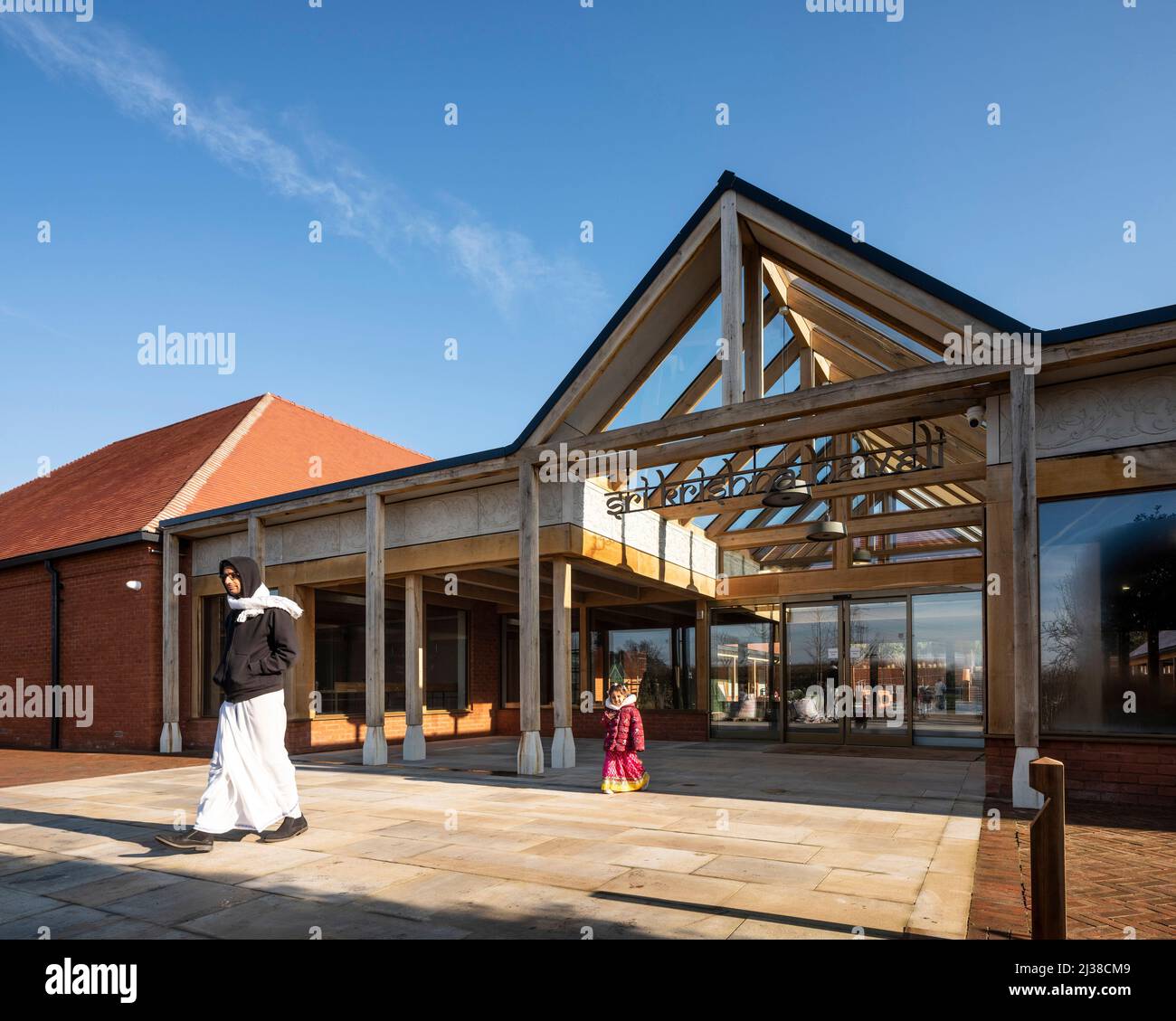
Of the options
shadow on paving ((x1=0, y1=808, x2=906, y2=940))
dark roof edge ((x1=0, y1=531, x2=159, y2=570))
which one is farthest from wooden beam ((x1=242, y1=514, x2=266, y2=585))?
shadow on paving ((x1=0, y1=808, x2=906, y2=940))

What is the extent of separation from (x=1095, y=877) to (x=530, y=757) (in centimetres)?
746

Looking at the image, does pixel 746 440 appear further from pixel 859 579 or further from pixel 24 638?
pixel 24 638

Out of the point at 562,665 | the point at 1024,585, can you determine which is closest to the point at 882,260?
the point at 1024,585

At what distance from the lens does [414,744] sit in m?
14.1

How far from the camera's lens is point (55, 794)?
10.2 metres

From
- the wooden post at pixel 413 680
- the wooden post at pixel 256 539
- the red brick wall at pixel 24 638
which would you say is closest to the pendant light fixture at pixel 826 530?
the wooden post at pixel 413 680

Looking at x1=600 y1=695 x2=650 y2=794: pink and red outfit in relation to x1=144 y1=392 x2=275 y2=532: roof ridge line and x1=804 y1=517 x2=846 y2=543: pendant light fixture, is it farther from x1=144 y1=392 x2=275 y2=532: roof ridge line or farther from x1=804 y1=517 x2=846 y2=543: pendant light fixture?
x1=144 y1=392 x2=275 y2=532: roof ridge line

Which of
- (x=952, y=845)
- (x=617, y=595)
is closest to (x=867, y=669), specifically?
(x=617, y=595)

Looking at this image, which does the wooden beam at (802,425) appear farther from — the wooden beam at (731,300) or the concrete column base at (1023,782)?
the concrete column base at (1023,782)

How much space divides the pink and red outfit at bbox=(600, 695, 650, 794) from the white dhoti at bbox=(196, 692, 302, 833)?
4040 millimetres

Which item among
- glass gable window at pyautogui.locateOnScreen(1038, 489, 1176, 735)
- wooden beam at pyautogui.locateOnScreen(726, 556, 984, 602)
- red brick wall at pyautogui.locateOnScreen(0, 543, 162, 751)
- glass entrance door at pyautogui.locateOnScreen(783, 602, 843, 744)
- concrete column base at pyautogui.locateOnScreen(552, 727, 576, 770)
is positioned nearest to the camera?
glass gable window at pyautogui.locateOnScreen(1038, 489, 1176, 735)

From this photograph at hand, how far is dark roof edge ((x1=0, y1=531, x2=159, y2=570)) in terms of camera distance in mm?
16906
